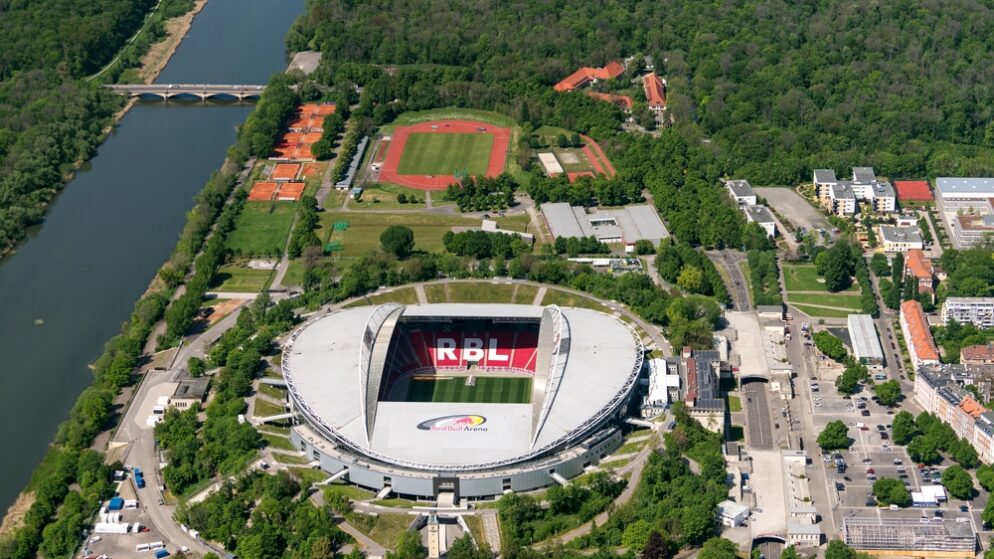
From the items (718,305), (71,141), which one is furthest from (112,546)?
(71,141)

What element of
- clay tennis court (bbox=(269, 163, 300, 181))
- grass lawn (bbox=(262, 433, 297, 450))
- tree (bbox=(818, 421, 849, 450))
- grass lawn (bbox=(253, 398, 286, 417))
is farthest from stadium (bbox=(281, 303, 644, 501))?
clay tennis court (bbox=(269, 163, 300, 181))

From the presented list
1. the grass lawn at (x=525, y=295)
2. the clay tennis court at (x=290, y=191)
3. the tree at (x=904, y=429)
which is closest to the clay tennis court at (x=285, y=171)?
the clay tennis court at (x=290, y=191)

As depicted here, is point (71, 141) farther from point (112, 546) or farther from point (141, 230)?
point (112, 546)

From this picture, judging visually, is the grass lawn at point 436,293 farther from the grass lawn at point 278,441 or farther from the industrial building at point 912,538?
the industrial building at point 912,538

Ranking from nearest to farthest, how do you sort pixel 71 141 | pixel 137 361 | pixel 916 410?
pixel 916 410 → pixel 137 361 → pixel 71 141

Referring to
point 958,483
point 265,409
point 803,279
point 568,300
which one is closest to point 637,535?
point 958,483

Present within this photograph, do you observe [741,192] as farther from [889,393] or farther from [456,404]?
[456,404]

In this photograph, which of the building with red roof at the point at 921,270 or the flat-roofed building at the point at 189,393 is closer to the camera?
the flat-roofed building at the point at 189,393
